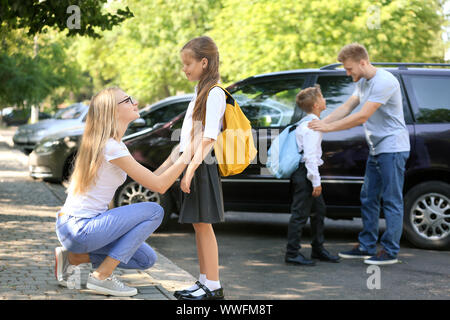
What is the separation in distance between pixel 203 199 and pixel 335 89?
3486 millimetres

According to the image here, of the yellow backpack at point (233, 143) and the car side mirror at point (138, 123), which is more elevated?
the yellow backpack at point (233, 143)

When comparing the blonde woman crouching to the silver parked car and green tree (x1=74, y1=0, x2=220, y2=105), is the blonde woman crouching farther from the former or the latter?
green tree (x1=74, y1=0, x2=220, y2=105)

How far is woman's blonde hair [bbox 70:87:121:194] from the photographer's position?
4.55 m

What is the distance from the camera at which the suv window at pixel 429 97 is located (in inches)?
295

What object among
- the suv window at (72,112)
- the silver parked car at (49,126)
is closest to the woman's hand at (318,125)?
the silver parked car at (49,126)

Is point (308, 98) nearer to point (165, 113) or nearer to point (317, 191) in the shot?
point (317, 191)

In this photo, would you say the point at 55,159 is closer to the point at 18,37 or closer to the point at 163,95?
the point at 18,37

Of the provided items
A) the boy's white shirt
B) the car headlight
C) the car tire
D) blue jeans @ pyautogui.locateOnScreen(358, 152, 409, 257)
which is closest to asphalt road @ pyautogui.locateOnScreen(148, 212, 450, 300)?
the car tire

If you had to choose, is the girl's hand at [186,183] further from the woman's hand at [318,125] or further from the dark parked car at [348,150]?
the dark parked car at [348,150]

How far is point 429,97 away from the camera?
24.8ft

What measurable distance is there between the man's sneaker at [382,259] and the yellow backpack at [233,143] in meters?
2.51

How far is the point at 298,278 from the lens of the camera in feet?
19.7

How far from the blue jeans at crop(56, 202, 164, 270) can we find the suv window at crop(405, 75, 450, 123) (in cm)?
393

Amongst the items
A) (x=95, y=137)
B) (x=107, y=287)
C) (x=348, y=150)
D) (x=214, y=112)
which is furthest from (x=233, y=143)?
(x=348, y=150)
